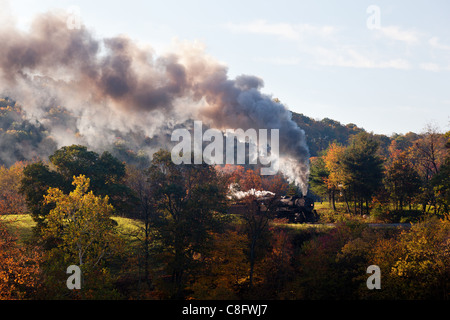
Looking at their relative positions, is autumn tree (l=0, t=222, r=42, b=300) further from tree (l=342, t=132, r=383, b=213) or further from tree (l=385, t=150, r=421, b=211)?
tree (l=385, t=150, r=421, b=211)

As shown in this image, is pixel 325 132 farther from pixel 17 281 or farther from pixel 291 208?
pixel 17 281

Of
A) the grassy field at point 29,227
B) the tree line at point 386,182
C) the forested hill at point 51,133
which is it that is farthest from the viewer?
the forested hill at point 51,133

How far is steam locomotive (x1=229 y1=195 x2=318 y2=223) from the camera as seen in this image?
38.7 m

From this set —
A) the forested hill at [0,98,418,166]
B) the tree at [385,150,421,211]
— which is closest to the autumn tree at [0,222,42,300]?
the tree at [385,150,421,211]

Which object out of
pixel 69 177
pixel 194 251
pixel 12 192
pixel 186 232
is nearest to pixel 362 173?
pixel 194 251

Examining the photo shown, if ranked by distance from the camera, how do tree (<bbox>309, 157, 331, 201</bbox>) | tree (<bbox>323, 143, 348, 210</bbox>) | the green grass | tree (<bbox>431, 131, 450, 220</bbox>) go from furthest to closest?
tree (<bbox>309, 157, 331, 201</bbox>) < tree (<bbox>323, 143, 348, 210</bbox>) < tree (<bbox>431, 131, 450, 220</bbox>) < the green grass

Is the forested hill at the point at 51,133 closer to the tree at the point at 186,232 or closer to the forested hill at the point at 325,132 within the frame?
the forested hill at the point at 325,132

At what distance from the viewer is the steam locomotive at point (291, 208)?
38.7m

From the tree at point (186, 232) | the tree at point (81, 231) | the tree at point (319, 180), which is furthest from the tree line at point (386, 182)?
the tree at point (81, 231)

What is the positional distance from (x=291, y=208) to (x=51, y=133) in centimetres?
11229

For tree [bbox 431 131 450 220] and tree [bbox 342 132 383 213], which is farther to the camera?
tree [bbox 342 132 383 213]

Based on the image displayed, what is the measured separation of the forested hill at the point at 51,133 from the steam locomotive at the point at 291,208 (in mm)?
62330

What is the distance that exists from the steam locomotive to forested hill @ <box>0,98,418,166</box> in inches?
2454

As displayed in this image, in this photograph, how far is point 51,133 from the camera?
402 ft
